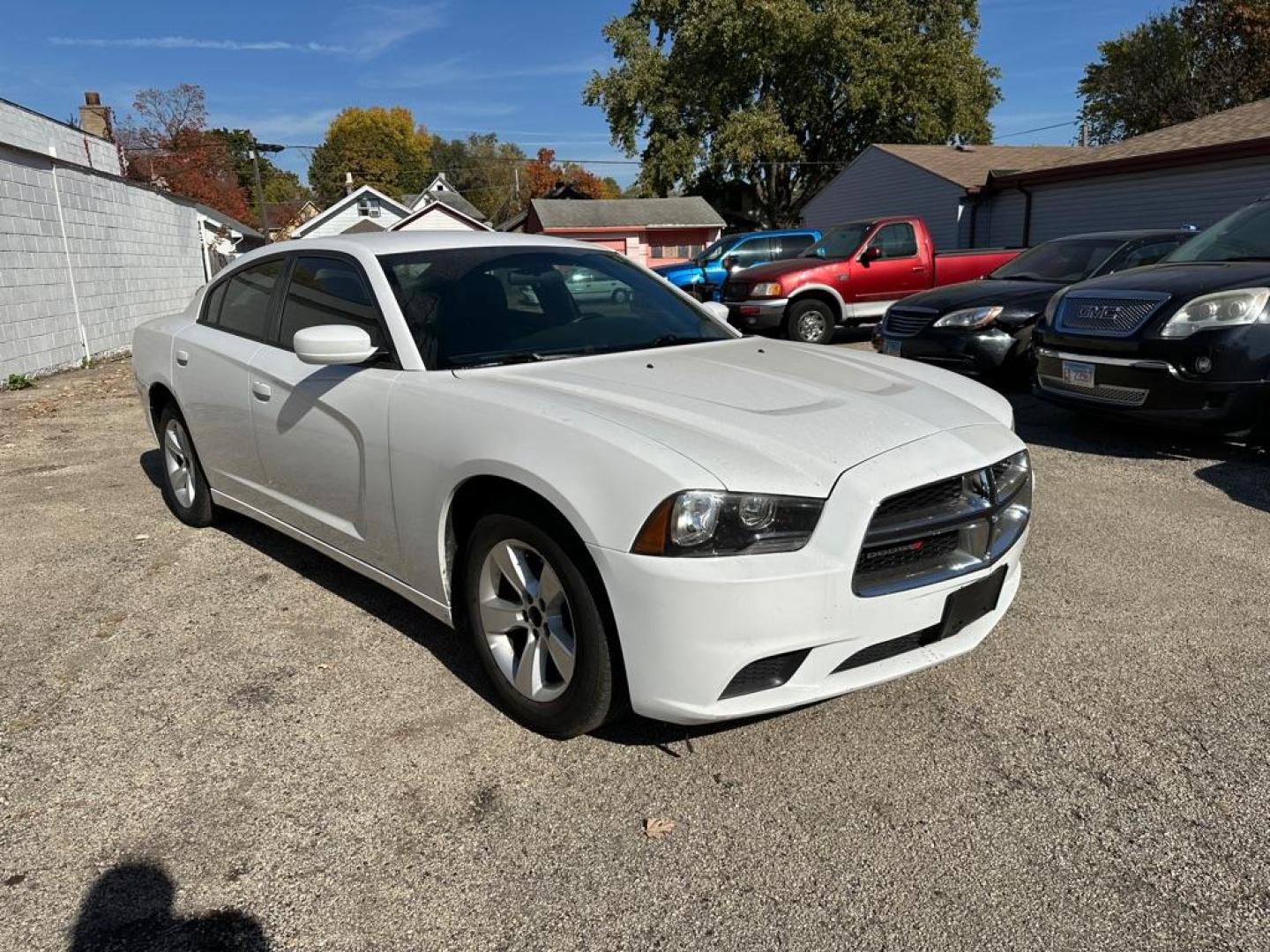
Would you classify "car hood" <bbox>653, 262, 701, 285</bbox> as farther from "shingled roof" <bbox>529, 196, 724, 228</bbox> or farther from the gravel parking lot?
"shingled roof" <bbox>529, 196, 724, 228</bbox>

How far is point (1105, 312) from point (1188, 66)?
132ft

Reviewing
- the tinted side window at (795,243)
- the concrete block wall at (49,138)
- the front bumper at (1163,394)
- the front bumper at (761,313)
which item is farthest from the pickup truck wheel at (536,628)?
the concrete block wall at (49,138)

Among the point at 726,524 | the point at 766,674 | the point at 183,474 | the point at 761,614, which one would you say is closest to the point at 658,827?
the point at 766,674

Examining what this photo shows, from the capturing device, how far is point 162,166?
5150 centimetres

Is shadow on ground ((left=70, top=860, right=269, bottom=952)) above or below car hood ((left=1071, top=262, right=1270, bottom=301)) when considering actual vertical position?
below

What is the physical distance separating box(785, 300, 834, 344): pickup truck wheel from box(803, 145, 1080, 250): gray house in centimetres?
1382

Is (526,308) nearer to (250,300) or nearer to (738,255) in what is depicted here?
(250,300)

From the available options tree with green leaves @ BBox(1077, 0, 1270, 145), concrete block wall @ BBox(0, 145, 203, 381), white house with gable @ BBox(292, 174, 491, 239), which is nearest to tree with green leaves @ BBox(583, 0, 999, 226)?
tree with green leaves @ BBox(1077, 0, 1270, 145)

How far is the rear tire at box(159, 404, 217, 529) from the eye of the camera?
16.0ft

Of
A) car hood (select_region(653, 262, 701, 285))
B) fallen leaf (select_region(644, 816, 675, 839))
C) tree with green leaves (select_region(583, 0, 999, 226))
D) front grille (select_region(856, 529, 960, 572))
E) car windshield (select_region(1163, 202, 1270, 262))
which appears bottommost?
fallen leaf (select_region(644, 816, 675, 839))

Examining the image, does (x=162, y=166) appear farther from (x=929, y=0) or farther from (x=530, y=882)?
(x=530, y=882)

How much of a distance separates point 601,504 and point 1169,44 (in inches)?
1809

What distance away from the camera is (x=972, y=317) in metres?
8.09

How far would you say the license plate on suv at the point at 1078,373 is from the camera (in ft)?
20.5
